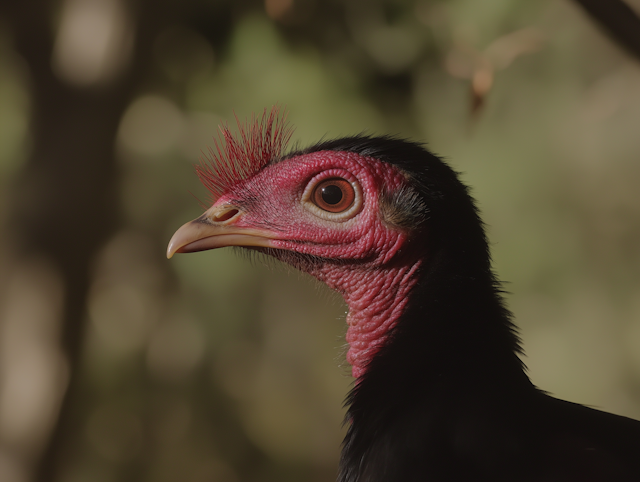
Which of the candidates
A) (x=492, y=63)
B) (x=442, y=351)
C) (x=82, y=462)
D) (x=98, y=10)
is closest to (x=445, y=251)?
(x=442, y=351)

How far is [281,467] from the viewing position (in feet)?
9.37

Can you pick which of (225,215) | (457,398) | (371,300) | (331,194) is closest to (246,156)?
(225,215)

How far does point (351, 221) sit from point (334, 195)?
0.07 meters

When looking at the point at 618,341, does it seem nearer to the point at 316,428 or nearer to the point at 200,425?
the point at 316,428

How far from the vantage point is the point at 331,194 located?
101 centimetres

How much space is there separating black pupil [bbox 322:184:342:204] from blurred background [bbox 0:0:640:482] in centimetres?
142

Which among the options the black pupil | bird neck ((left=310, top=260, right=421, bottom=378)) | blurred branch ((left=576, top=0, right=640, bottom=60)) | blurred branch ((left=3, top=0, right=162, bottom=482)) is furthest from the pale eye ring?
blurred branch ((left=3, top=0, right=162, bottom=482))

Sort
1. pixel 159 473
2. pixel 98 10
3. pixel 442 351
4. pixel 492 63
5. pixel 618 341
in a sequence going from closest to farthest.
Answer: pixel 442 351 → pixel 98 10 → pixel 492 63 → pixel 618 341 → pixel 159 473

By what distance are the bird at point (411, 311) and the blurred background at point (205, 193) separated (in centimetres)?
138

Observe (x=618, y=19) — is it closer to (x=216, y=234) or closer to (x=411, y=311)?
(x=411, y=311)

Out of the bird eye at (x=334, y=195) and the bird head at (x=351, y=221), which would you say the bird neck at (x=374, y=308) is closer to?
the bird head at (x=351, y=221)

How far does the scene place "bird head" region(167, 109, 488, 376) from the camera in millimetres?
937

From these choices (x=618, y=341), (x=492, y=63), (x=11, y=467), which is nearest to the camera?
(x=11, y=467)

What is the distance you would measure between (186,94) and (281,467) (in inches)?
87.0
